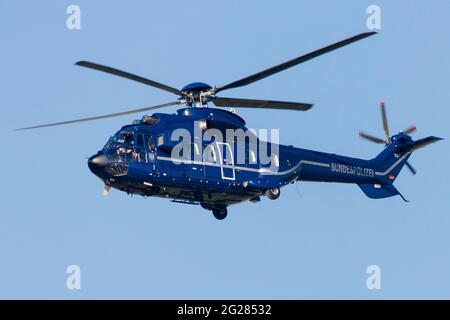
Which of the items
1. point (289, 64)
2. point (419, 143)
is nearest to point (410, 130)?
point (419, 143)

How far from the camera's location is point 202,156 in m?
31.2

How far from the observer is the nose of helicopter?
1167 inches

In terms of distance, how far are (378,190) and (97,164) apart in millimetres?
12247

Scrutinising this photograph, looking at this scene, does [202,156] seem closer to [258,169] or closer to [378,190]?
[258,169]

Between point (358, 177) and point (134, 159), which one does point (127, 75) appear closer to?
point (134, 159)

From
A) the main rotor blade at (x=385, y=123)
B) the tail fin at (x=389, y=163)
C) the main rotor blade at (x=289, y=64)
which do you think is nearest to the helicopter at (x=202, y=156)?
the main rotor blade at (x=289, y=64)

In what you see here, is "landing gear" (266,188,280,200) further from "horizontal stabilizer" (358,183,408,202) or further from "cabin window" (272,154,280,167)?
"horizontal stabilizer" (358,183,408,202)

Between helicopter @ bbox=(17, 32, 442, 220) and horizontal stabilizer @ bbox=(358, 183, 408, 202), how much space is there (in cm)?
279

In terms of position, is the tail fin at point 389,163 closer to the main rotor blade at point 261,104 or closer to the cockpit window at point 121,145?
the main rotor blade at point 261,104

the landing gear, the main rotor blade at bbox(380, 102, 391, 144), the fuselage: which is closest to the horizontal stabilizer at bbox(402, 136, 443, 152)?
the main rotor blade at bbox(380, 102, 391, 144)

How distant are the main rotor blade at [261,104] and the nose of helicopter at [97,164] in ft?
15.0
